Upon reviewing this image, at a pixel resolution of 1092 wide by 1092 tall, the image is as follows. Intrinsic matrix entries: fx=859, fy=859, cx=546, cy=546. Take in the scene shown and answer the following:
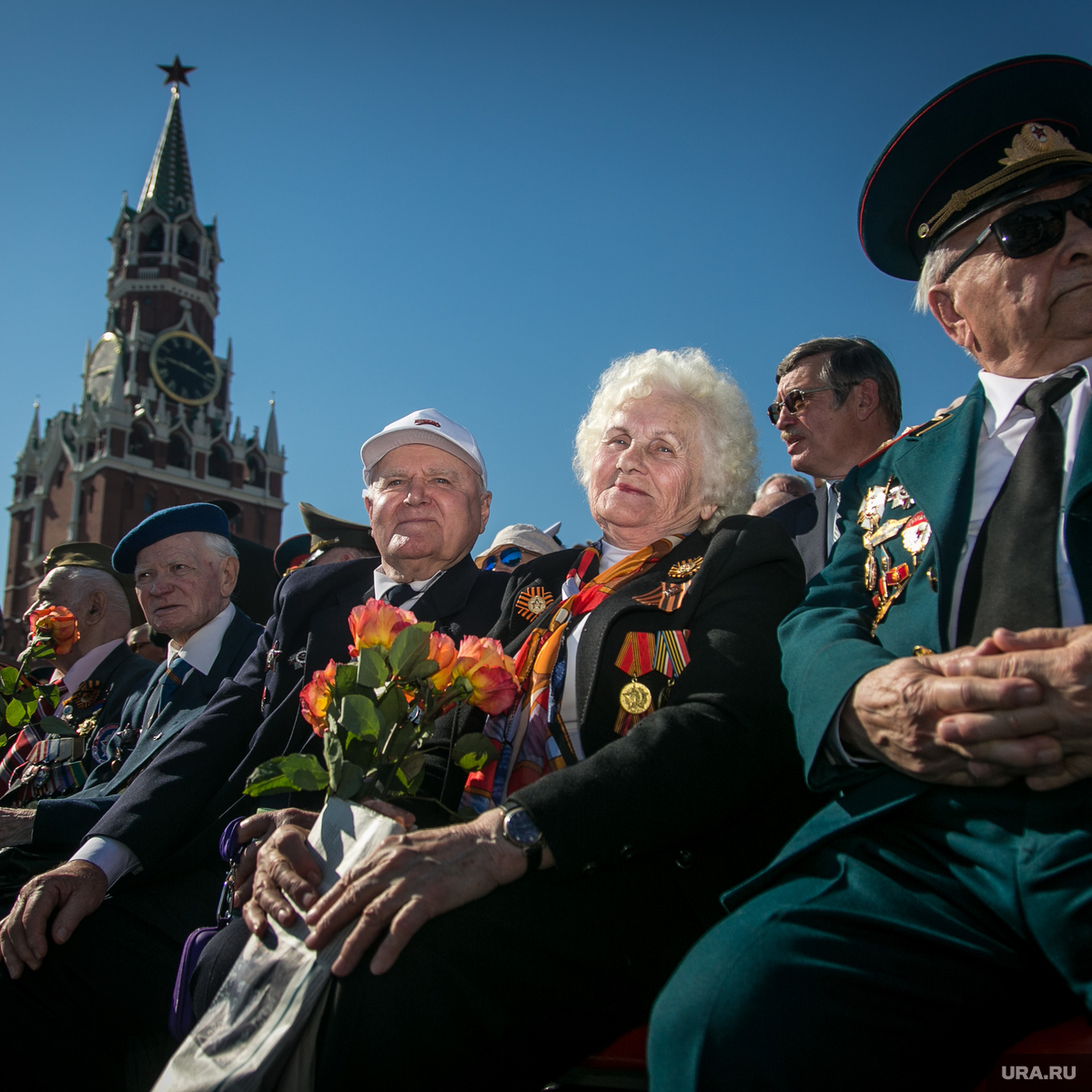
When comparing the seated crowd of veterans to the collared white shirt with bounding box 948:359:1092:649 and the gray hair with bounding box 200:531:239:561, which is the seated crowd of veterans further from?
the gray hair with bounding box 200:531:239:561

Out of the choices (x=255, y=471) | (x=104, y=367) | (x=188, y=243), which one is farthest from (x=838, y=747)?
(x=188, y=243)

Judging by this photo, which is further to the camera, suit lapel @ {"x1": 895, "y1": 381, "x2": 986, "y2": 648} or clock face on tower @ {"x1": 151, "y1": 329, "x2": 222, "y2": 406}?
clock face on tower @ {"x1": 151, "y1": 329, "x2": 222, "y2": 406}

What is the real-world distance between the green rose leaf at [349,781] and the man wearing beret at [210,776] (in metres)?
0.60

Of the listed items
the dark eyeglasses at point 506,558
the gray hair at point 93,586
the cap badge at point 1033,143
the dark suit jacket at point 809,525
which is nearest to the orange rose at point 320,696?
the cap badge at point 1033,143

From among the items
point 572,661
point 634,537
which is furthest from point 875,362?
point 572,661

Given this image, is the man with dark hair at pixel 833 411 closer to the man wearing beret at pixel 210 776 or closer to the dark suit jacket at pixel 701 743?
the man wearing beret at pixel 210 776

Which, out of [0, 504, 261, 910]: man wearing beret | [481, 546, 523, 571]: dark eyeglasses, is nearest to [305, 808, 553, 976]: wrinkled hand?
[0, 504, 261, 910]: man wearing beret

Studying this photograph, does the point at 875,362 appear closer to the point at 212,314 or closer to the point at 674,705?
the point at 674,705

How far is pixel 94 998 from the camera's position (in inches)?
109

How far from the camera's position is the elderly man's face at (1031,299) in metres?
2.10

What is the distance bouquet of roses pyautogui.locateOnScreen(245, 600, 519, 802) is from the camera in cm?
200

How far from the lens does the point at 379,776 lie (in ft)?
6.60

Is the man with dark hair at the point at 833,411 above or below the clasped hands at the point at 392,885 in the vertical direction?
above

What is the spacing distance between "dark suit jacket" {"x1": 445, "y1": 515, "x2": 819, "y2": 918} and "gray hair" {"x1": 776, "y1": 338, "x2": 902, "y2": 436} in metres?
2.11
